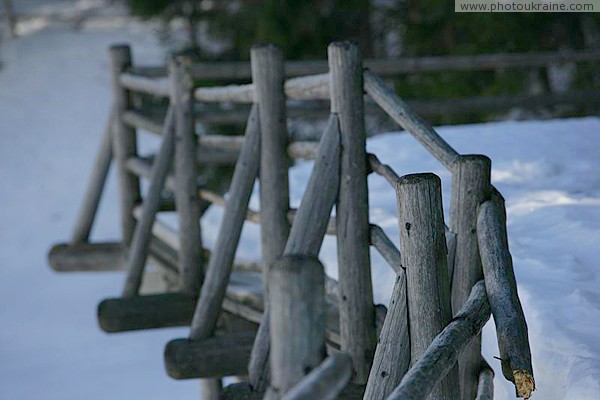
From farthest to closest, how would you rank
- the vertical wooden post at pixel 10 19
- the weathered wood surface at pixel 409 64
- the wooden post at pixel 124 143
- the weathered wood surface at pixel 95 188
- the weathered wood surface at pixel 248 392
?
the vertical wooden post at pixel 10 19 < the weathered wood surface at pixel 95 188 < the weathered wood surface at pixel 409 64 < the wooden post at pixel 124 143 < the weathered wood surface at pixel 248 392

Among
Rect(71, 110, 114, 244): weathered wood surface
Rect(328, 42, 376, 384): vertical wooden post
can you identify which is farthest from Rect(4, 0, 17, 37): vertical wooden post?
Rect(328, 42, 376, 384): vertical wooden post

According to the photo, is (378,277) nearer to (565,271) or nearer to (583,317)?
(565,271)

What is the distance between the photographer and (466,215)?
3.00m

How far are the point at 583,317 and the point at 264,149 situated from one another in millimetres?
1507

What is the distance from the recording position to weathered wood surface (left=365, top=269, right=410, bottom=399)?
2.85m

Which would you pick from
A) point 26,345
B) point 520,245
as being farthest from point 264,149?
point 26,345

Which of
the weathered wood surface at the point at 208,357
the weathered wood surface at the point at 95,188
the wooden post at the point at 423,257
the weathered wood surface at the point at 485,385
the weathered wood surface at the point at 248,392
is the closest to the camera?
the wooden post at the point at 423,257

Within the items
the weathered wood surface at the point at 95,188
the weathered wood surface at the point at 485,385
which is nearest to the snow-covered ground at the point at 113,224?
the weathered wood surface at the point at 485,385

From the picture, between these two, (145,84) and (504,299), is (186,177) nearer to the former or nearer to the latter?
(145,84)

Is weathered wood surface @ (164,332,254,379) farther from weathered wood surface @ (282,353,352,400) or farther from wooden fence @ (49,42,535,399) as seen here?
weathered wood surface @ (282,353,352,400)

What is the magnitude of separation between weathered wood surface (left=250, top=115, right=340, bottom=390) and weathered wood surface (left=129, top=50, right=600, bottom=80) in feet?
8.41

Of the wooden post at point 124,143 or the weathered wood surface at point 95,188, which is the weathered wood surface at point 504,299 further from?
the weathered wood surface at point 95,188

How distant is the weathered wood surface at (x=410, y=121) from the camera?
329 centimetres

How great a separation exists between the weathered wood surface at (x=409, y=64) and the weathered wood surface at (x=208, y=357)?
2099 millimetres
